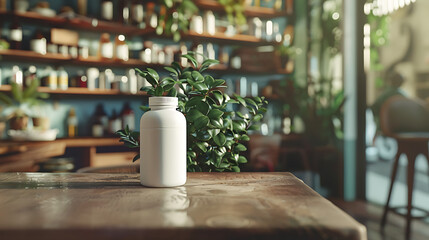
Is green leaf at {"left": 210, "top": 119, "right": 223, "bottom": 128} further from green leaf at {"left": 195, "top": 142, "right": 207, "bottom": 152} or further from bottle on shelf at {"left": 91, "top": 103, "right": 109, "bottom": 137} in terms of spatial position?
bottle on shelf at {"left": 91, "top": 103, "right": 109, "bottom": 137}

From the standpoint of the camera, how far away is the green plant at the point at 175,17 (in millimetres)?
3328

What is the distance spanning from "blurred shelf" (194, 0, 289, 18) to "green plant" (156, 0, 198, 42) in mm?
300

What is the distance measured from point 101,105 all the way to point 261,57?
1.99 metres

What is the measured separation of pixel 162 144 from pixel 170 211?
210mm

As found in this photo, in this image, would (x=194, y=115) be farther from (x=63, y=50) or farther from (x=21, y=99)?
(x=63, y=50)

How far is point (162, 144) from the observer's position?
78 cm

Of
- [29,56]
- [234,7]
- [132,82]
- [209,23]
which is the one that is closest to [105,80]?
[132,82]

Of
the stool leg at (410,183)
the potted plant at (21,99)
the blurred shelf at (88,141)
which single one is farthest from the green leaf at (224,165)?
the potted plant at (21,99)

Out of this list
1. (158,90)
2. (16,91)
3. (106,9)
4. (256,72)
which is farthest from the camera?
(256,72)

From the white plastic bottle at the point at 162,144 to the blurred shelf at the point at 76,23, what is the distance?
3039 mm

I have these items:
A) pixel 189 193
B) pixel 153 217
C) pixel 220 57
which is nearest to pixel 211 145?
pixel 189 193

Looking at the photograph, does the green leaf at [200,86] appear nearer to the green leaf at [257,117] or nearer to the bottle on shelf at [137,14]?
the green leaf at [257,117]

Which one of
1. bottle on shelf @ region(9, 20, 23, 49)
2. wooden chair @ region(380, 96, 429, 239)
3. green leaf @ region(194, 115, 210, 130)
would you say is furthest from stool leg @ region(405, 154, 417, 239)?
bottle on shelf @ region(9, 20, 23, 49)

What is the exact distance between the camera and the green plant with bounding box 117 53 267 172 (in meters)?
0.99
